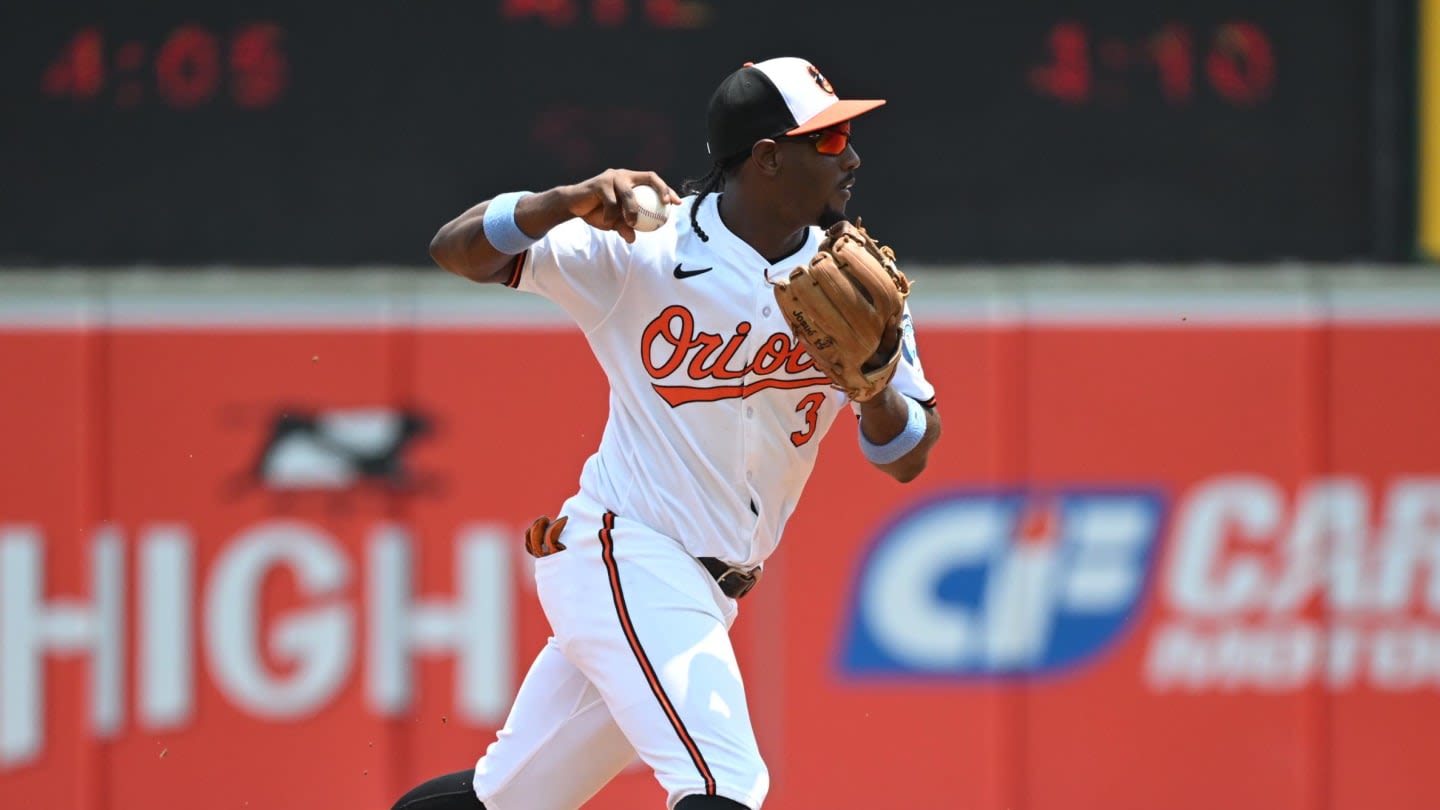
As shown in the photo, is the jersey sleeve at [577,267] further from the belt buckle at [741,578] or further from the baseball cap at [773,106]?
the belt buckle at [741,578]

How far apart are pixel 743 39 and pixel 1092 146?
2.86 ft

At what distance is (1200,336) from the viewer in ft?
15.2

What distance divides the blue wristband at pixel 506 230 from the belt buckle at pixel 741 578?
0.60m

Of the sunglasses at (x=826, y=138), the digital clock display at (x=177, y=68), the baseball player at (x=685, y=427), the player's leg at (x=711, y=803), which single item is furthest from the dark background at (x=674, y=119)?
the player's leg at (x=711, y=803)

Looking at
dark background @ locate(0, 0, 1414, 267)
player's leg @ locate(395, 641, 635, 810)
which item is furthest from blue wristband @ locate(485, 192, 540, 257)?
dark background @ locate(0, 0, 1414, 267)

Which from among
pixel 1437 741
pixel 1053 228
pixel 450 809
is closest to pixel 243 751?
pixel 450 809

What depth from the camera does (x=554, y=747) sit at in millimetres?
2936

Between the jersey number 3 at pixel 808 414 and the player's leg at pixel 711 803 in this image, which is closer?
the player's leg at pixel 711 803

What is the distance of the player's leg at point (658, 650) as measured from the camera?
2.71 metres

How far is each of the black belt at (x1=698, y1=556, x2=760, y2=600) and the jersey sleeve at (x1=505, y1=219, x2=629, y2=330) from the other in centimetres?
41

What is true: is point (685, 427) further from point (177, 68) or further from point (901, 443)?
point (177, 68)

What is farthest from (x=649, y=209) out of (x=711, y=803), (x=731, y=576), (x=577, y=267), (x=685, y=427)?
(x=711, y=803)

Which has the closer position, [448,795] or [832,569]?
[448,795]

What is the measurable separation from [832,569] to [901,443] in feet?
5.81
